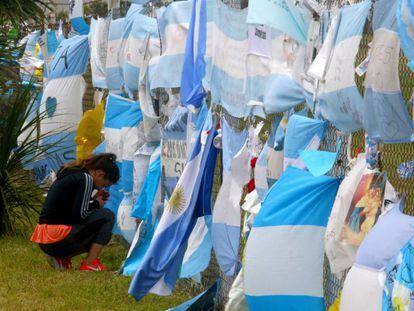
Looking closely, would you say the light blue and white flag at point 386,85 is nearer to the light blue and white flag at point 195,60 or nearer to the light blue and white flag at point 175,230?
the light blue and white flag at point 175,230

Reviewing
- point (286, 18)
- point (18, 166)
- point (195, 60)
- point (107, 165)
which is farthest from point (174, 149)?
point (18, 166)

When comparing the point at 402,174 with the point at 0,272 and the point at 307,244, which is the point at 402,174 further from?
the point at 0,272

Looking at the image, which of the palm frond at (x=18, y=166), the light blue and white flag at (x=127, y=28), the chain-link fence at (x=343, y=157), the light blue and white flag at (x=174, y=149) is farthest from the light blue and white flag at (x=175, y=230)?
the palm frond at (x=18, y=166)

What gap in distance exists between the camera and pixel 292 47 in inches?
186

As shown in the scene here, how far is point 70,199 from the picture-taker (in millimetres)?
7973

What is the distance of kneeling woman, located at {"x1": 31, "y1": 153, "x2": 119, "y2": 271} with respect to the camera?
790 centimetres

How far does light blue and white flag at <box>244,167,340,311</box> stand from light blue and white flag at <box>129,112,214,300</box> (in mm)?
1612

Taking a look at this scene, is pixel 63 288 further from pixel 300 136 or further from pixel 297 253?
pixel 297 253

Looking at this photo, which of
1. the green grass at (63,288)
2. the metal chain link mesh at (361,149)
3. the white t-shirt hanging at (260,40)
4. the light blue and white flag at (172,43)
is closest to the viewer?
the metal chain link mesh at (361,149)

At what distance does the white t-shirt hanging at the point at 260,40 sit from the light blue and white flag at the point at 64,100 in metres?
5.10

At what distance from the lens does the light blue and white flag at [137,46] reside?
24.0 feet

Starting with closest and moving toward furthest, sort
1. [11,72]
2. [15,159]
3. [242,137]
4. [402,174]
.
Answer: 1. [402,174]
2. [242,137]
3. [15,159]
4. [11,72]

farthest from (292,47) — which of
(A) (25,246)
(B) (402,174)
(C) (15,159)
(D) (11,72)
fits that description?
(D) (11,72)

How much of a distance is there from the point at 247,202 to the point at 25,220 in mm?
5091
